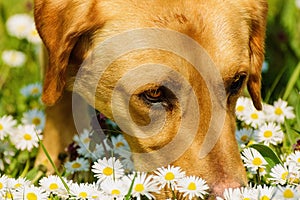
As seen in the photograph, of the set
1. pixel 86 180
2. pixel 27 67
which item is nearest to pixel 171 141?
pixel 86 180

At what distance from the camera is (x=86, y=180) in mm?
4023

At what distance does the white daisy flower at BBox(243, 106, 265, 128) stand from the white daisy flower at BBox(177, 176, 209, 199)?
1.10 m

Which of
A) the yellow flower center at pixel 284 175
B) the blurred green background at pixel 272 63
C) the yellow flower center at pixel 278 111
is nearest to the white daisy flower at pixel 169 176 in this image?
the yellow flower center at pixel 284 175

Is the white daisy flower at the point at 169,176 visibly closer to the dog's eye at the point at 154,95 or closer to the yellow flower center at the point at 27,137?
the dog's eye at the point at 154,95

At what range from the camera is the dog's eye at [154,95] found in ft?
12.1

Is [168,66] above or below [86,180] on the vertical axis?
above

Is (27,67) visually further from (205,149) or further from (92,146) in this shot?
(205,149)

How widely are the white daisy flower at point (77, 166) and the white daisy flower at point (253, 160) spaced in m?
0.89

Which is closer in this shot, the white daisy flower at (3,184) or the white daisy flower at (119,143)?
the white daisy flower at (3,184)

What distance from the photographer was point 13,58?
5789 mm

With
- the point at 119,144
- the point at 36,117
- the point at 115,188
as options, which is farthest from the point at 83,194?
the point at 36,117

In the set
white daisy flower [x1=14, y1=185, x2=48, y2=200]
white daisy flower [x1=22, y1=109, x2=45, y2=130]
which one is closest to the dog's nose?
white daisy flower [x1=14, y1=185, x2=48, y2=200]

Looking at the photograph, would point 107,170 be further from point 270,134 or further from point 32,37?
point 32,37

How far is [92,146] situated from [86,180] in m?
0.20
